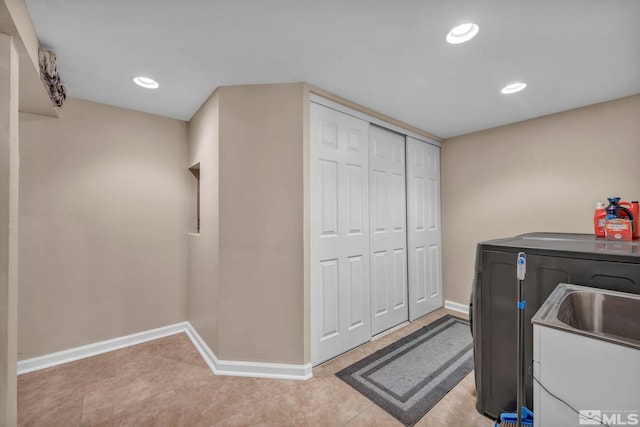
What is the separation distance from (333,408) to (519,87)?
2.87 metres

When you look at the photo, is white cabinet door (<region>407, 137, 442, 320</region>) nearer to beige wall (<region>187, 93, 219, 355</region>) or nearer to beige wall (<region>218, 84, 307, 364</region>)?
beige wall (<region>218, 84, 307, 364</region>)

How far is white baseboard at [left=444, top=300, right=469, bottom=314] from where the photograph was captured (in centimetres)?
330

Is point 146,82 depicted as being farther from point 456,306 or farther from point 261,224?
point 456,306

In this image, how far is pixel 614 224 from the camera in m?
1.85

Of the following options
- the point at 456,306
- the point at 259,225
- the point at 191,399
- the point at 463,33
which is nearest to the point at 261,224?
the point at 259,225

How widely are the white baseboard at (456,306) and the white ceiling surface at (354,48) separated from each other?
2435 millimetres

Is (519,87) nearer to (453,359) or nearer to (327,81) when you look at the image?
(327,81)

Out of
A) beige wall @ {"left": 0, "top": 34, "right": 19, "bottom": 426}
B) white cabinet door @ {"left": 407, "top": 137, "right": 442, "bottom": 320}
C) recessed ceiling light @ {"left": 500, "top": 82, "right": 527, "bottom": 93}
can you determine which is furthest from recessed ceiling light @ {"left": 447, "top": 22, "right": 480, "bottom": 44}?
beige wall @ {"left": 0, "top": 34, "right": 19, "bottom": 426}

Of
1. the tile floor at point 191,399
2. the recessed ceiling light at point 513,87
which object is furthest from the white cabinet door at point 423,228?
the tile floor at point 191,399

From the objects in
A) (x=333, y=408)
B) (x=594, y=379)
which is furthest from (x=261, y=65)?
(x=333, y=408)

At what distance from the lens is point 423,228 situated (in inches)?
129

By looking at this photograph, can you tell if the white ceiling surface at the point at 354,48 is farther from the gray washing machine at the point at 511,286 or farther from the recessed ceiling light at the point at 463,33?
the gray washing machine at the point at 511,286

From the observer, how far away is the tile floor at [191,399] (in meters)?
1.60

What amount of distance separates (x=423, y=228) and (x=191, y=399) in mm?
2885
